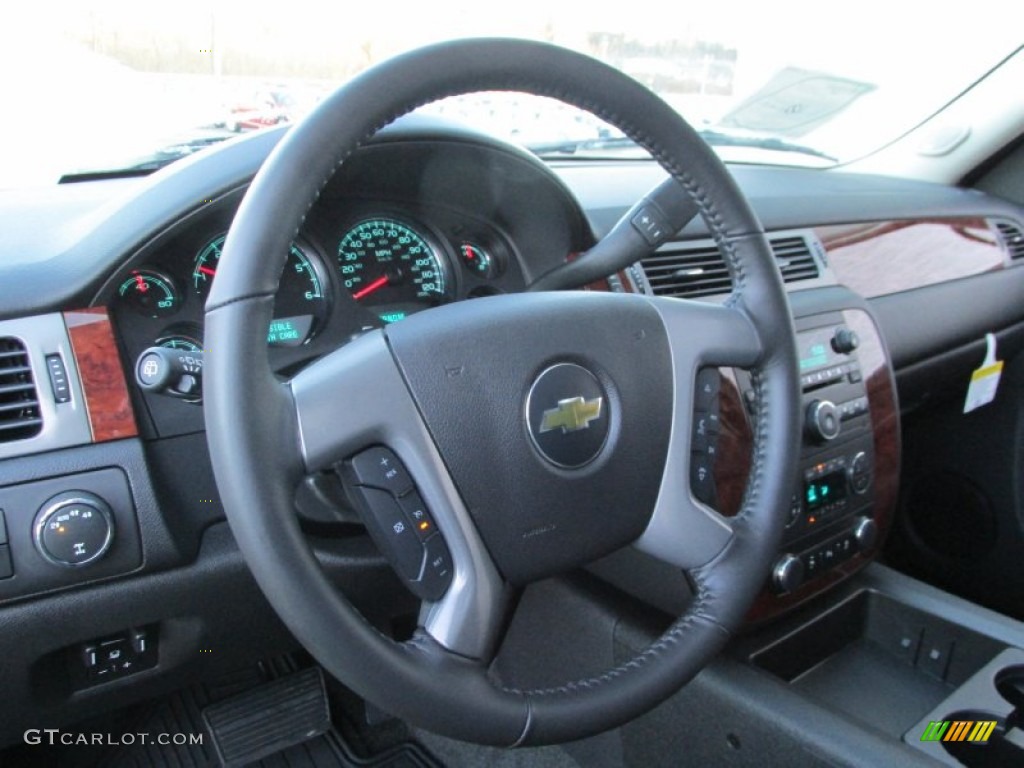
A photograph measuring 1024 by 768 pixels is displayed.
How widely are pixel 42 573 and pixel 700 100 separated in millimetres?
1776

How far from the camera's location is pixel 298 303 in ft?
4.33

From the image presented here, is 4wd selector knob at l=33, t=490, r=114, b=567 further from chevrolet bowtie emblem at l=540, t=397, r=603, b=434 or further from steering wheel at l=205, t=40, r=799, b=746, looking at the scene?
chevrolet bowtie emblem at l=540, t=397, r=603, b=434

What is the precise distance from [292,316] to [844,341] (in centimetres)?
97

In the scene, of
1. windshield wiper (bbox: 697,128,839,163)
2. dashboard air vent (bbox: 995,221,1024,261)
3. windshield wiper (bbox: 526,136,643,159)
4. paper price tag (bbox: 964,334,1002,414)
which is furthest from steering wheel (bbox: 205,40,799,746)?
dashboard air vent (bbox: 995,221,1024,261)

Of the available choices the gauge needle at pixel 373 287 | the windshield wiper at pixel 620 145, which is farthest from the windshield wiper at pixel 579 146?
the gauge needle at pixel 373 287

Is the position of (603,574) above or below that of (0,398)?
below

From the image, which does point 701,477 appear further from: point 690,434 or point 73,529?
point 73,529

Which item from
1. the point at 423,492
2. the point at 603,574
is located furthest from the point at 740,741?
the point at 423,492

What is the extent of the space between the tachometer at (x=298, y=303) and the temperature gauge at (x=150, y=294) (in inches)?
5.4

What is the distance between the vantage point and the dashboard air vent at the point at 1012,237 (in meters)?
2.57

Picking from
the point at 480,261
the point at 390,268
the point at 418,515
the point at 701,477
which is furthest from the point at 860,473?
the point at 418,515

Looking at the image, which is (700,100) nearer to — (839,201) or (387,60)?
(839,201)

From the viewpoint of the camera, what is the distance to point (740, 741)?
1.40m

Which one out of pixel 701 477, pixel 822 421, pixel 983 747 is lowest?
pixel 983 747
